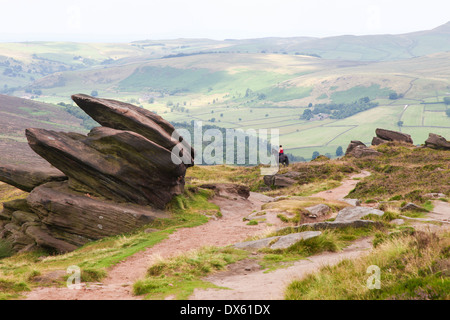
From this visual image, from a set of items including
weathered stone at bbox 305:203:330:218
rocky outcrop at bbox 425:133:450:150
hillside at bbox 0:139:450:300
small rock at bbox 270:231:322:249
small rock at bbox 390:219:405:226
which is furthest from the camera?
rocky outcrop at bbox 425:133:450:150

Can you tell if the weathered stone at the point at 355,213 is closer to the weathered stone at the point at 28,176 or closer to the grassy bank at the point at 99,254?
the grassy bank at the point at 99,254

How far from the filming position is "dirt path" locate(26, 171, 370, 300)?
13.4 metres

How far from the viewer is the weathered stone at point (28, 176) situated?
1206 inches

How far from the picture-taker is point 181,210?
3114cm

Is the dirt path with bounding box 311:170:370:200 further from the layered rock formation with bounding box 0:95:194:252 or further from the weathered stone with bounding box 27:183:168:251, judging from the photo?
the weathered stone with bounding box 27:183:168:251

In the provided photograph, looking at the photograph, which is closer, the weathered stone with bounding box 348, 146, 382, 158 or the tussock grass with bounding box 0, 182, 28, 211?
the tussock grass with bounding box 0, 182, 28, 211

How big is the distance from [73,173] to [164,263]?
1523 centimetres

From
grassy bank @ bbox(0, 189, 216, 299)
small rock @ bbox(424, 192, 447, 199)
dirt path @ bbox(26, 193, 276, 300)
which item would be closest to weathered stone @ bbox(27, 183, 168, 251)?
grassy bank @ bbox(0, 189, 216, 299)

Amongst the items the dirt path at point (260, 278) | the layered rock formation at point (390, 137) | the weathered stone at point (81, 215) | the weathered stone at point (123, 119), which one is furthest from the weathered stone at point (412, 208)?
the layered rock formation at point (390, 137)

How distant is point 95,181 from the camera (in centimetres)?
2855

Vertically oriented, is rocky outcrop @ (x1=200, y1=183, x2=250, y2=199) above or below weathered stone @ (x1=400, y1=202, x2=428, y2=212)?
below

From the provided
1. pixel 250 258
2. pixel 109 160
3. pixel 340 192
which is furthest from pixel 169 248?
pixel 340 192
